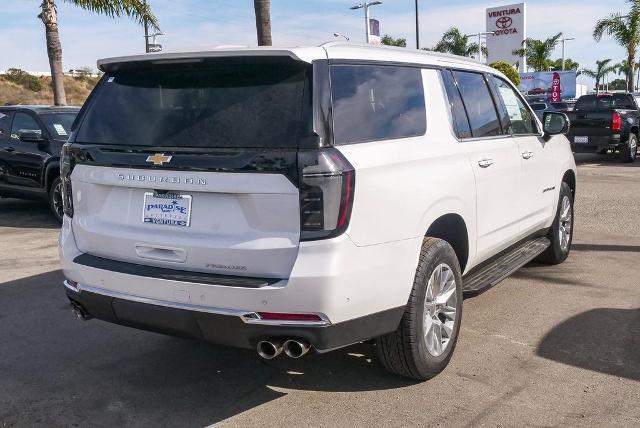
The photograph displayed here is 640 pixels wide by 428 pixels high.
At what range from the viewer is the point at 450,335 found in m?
4.11

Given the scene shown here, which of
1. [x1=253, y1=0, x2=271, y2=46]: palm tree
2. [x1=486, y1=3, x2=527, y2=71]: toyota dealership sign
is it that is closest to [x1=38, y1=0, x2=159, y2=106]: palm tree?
[x1=253, y1=0, x2=271, y2=46]: palm tree

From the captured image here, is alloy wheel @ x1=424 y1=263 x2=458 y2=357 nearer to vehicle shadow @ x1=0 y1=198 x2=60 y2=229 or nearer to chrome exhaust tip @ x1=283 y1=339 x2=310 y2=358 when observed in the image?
chrome exhaust tip @ x1=283 y1=339 x2=310 y2=358

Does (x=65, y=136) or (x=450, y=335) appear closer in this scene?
(x=450, y=335)

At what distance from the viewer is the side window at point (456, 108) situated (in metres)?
4.36

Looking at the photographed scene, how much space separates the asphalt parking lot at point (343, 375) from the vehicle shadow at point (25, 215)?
4134 millimetres

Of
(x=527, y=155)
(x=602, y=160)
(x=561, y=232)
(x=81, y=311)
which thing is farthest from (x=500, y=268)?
(x=602, y=160)

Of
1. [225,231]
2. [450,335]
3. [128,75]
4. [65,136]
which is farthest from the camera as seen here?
[65,136]

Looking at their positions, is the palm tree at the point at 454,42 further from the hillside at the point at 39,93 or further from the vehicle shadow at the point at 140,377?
the vehicle shadow at the point at 140,377

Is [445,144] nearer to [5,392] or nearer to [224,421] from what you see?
[224,421]

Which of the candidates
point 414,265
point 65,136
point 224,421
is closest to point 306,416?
point 224,421

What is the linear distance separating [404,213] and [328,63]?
0.86 m

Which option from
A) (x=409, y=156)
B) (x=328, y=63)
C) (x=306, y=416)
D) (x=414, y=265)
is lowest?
(x=306, y=416)

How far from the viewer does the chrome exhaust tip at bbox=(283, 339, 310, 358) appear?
10.6 feet

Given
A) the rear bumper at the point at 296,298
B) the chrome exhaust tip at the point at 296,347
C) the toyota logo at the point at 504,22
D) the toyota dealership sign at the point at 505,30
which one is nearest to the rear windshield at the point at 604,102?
the rear bumper at the point at 296,298
